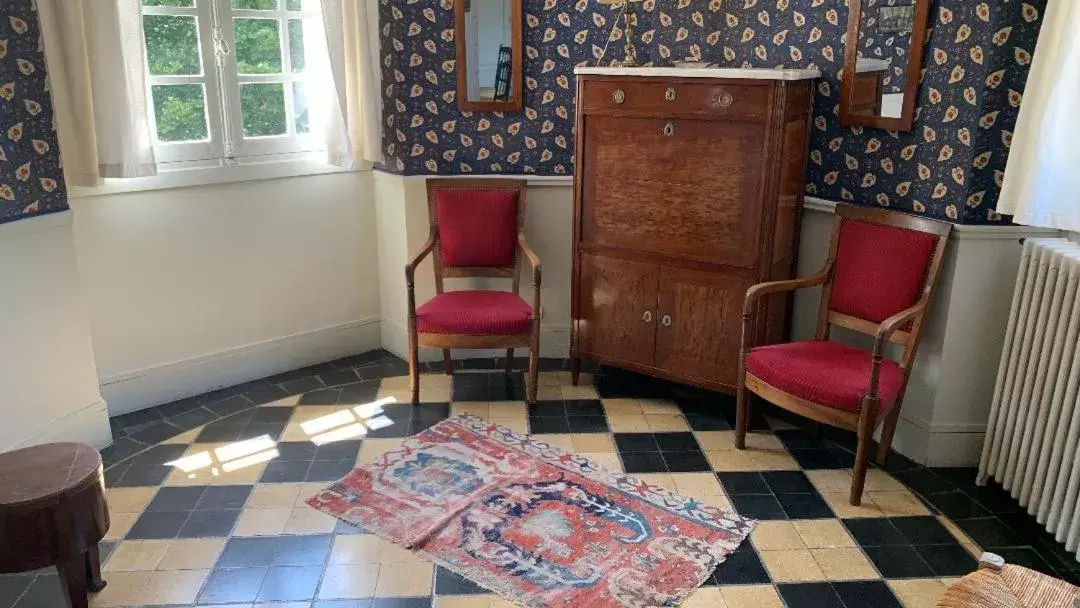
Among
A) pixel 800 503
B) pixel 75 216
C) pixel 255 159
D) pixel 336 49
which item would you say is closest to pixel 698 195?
pixel 800 503

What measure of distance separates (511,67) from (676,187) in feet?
3.45

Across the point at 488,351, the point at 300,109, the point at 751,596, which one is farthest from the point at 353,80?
the point at 751,596

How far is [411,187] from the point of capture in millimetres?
3898

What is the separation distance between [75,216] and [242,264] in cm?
73

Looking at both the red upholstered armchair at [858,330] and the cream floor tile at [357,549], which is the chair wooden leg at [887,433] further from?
the cream floor tile at [357,549]

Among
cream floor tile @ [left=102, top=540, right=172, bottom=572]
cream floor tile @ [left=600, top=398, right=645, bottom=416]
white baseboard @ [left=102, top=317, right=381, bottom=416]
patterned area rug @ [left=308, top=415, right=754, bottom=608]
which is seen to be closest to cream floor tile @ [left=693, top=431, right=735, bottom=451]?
cream floor tile @ [left=600, top=398, right=645, bottom=416]

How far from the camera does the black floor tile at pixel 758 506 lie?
277cm

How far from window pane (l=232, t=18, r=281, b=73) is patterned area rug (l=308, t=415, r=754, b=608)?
5.93 ft

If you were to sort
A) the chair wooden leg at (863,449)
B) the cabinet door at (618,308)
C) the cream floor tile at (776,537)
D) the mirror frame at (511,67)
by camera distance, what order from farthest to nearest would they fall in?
the mirror frame at (511,67), the cabinet door at (618,308), the chair wooden leg at (863,449), the cream floor tile at (776,537)

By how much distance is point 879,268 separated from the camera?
10.0 feet

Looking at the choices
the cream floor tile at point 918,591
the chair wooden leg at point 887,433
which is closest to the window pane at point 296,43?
the chair wooden leg at point 887,433

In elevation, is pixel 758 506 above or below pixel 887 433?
below

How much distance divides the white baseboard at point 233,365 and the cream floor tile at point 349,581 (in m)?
1.57

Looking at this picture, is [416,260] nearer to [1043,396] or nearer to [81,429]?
[81,429]
